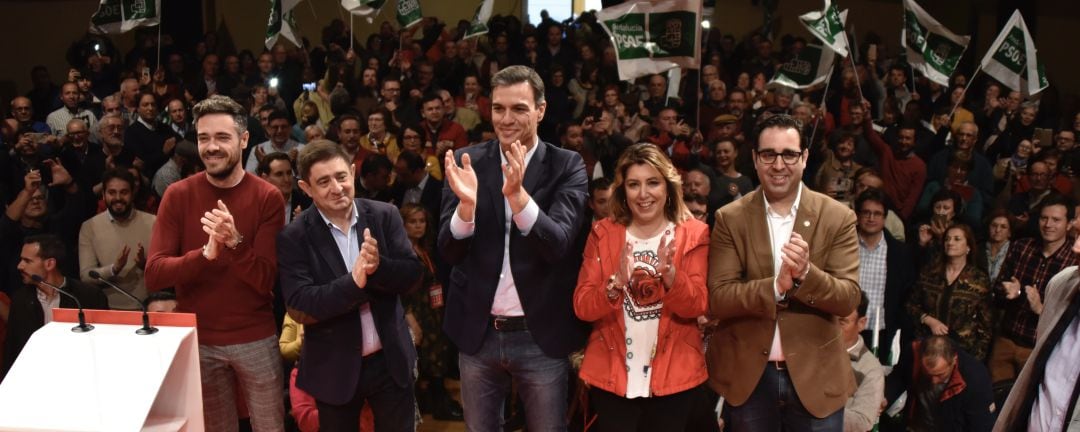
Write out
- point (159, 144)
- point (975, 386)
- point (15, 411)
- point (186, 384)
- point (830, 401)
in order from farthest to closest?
point (159, 144) → point (975, 386) → point (830, 401) → point (186, 384) → point (15, 411)

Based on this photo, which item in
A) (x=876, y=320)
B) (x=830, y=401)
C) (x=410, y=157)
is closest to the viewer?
(x=830, y=401)

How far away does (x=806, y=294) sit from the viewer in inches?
120

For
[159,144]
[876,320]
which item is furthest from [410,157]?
[876,320]

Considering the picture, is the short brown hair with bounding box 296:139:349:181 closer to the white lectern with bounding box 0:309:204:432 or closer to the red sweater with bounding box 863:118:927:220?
the white lectern with bounding box 0:309:204:432

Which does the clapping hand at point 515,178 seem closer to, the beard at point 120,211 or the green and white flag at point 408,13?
the beard at point 120,211

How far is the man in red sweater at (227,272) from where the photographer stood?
11.2ft

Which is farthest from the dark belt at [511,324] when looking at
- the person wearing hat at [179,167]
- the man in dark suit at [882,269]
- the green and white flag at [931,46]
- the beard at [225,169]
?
the green and white flag at [931,46]

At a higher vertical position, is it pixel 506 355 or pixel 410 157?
pixel 410 157

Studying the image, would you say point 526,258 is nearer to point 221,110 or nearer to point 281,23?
point 221,110

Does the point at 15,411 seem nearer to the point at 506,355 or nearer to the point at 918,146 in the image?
the point at 506,355

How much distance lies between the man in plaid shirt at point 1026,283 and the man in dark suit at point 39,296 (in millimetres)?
5094

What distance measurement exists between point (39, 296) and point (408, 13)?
5.29 metres

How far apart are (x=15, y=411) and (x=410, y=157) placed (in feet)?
14.0

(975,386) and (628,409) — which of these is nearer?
(628,409)
